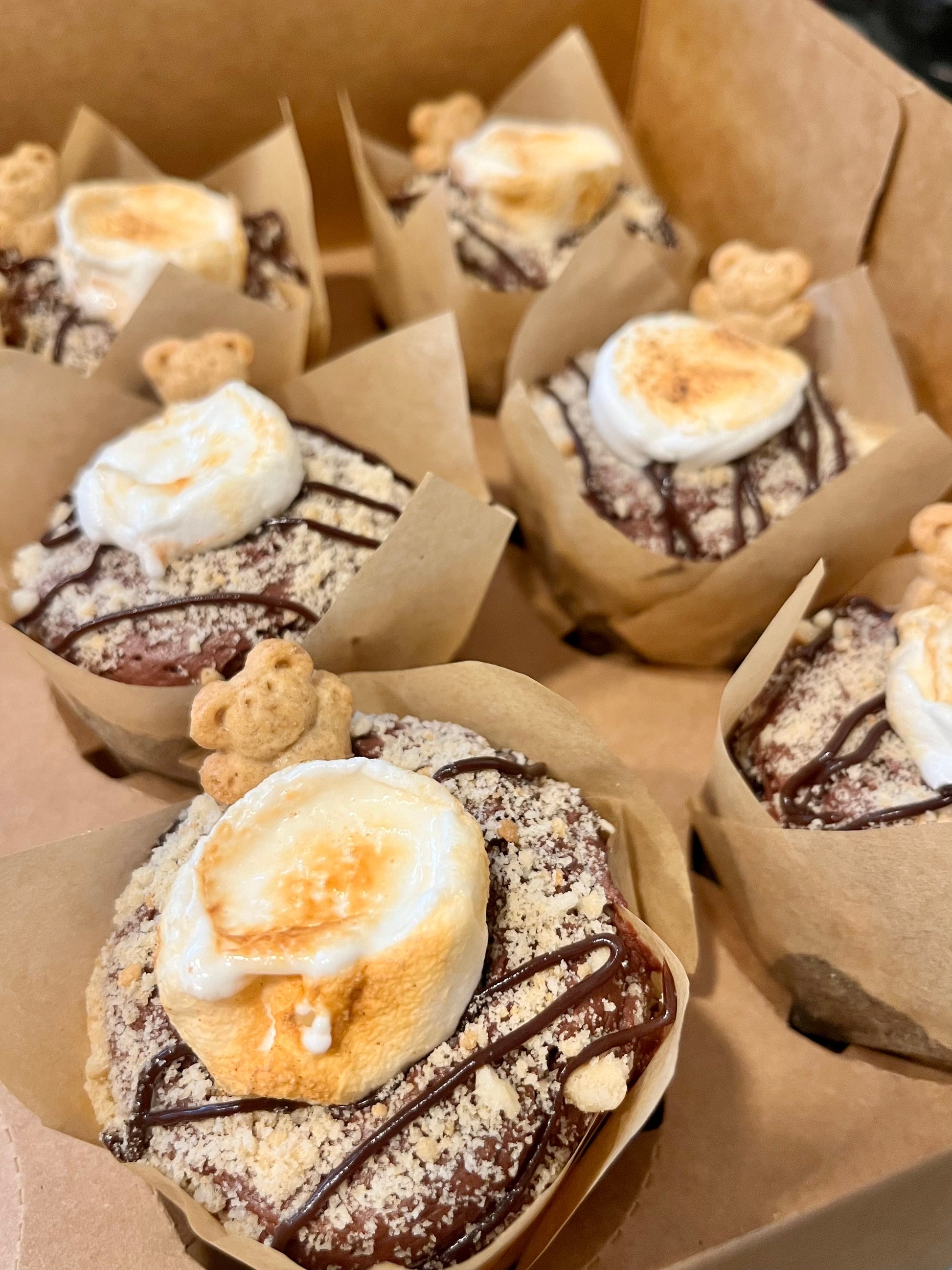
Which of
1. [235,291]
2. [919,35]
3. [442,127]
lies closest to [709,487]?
[235,291]

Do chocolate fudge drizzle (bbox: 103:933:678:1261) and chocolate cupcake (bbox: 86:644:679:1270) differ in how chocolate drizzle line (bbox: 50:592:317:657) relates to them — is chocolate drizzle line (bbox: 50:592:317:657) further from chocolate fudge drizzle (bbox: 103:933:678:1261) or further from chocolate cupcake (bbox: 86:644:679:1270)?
chocolate fudge drizzle (bbox: 103:933:678:1261)

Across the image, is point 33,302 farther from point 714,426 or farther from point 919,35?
point 919,35

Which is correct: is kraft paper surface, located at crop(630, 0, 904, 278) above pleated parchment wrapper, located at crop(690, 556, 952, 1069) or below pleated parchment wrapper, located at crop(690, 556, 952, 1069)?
above

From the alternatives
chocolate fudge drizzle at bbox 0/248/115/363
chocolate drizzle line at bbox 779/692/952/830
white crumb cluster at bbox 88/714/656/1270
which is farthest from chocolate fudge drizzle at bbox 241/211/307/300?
chocolate drizzle line at bbox 779/692/952/830

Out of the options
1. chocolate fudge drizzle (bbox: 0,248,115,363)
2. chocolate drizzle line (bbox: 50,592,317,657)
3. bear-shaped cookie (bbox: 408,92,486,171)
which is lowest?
chocolate drizzle line (bbox: 50,592,317,657)

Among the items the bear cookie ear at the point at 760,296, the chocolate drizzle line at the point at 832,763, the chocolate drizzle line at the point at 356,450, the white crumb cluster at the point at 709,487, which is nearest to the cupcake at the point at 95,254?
the chocolate drizzle line at the point at 356,450

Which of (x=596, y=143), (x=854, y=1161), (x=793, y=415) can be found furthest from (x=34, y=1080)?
(x=596, y=143)

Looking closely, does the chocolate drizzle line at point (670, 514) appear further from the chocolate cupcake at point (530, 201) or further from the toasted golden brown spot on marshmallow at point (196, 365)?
the toasted golden brown spot on marshmallow at point (196, 365)
